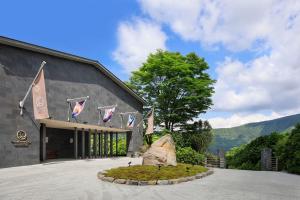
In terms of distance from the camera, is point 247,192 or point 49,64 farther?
point 49,64

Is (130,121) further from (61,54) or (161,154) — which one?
(161,154)

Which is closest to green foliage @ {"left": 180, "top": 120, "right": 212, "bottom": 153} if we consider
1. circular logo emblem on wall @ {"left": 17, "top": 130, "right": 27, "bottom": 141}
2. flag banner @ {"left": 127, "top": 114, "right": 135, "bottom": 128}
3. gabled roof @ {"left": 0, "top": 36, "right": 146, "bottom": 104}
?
gabled roof @ {"left": 0, "top": 36, "right": 146, "bottom": 104}

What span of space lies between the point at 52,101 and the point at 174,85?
2273 cm

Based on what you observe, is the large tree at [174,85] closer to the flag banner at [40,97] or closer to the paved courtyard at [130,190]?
the flag banner at [40,97]

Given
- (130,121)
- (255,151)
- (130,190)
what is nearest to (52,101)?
(130,121)

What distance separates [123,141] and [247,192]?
38.3 meters

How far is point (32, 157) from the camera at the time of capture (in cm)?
2575

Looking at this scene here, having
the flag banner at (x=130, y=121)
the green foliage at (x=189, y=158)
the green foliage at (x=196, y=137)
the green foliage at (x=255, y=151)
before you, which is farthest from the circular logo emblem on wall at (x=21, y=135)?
the green foliage at (x=196, y=137)

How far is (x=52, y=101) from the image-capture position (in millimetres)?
29297

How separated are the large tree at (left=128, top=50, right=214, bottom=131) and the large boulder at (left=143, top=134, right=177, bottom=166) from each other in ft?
85.7

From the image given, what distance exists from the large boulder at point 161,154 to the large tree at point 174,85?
26.1 m

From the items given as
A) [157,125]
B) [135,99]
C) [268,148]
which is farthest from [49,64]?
[157,125]

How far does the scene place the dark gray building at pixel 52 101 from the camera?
24752mm

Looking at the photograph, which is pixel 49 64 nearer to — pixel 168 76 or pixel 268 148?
pixel 268 148
